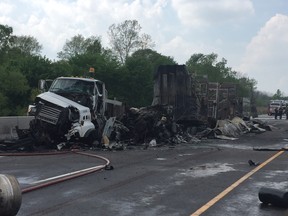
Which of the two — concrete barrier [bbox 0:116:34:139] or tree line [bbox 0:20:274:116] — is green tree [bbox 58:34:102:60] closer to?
tree line [bbox 0:20:274:116]

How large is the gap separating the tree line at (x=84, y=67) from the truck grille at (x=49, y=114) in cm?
957

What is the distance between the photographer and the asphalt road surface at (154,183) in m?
6.82

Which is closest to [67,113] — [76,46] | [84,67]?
[84,67]

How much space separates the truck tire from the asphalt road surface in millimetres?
723

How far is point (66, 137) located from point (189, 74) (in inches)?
331

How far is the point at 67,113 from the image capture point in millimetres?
15359

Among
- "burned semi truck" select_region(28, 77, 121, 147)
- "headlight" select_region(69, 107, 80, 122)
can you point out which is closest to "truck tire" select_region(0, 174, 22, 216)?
"burned semi truck" select_region(28, 77, 121, 147)

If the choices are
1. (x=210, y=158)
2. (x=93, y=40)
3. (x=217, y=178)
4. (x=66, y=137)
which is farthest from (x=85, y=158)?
(x=93, y=40)

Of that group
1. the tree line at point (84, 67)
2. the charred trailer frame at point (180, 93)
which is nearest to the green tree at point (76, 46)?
the tree line at point (84, 67)

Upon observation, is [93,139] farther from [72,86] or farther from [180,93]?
[180,93]

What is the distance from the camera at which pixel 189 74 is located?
72.0 ft

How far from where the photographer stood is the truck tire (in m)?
5.61

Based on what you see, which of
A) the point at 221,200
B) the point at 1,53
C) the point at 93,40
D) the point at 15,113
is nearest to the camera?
the point at 221,200

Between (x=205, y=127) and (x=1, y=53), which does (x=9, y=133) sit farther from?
(x=1, y=53)
